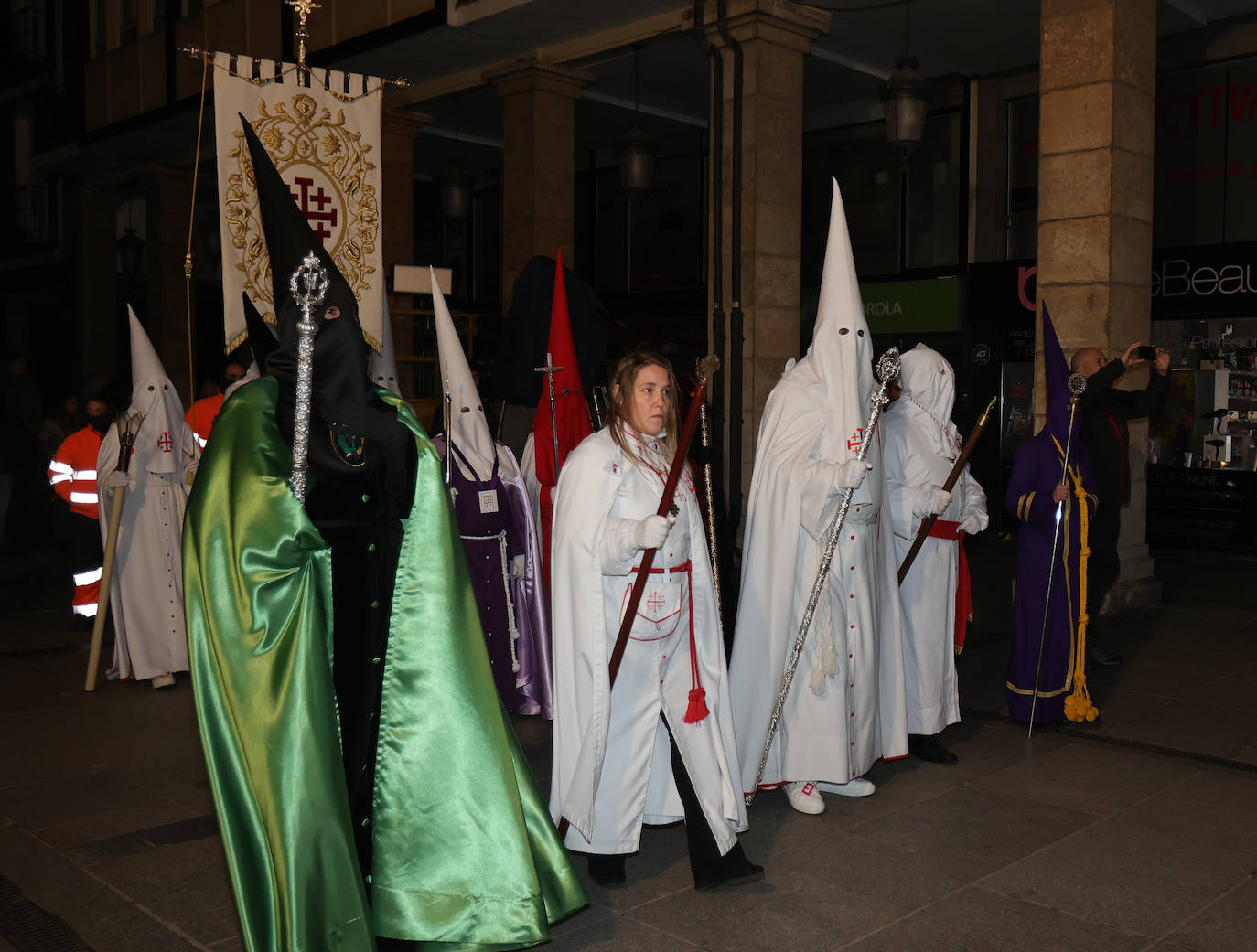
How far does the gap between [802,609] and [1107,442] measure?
380 centimetres

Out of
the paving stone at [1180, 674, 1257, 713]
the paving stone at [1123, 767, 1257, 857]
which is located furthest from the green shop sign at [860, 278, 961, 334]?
the paving stone at [1123, 767, 1257, 857]

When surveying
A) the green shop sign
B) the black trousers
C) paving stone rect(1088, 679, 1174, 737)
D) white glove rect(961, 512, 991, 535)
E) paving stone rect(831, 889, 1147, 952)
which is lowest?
paving stone rect(1088, 679, 1174, 737)

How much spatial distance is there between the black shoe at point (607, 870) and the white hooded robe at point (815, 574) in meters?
0.98

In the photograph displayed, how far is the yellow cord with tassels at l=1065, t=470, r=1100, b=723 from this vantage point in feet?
21.6

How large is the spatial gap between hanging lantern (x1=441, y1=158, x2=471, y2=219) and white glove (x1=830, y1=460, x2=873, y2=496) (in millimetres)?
10644

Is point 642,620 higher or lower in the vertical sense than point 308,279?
lower

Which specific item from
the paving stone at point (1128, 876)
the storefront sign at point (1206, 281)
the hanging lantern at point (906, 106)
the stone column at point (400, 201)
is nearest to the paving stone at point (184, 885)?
the paving stone at point (1128, 876)

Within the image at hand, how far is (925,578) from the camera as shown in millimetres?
6074

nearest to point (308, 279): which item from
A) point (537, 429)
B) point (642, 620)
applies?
point (642, 620)

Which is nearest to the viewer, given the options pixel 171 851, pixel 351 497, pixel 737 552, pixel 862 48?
pixel 351 497

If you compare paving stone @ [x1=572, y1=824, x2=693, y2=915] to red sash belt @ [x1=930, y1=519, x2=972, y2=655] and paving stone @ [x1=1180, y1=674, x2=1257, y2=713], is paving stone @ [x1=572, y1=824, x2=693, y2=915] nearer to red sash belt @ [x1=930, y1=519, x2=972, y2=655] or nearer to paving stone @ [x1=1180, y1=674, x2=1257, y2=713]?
red sash belt @ [x1=930, y1=519, x2=972, y2=655]

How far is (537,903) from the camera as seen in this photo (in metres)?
3.54

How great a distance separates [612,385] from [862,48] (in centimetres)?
1032

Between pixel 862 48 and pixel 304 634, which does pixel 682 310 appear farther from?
pixel 304 634
